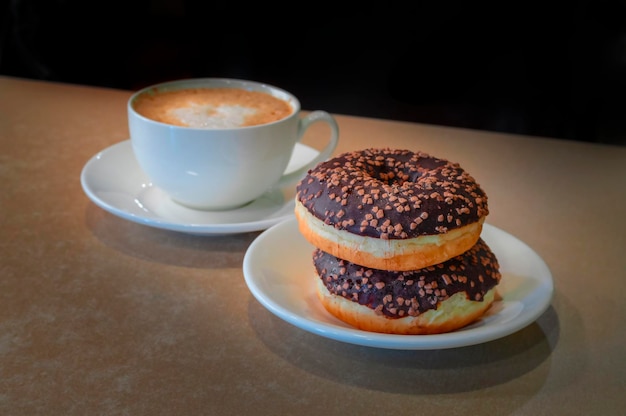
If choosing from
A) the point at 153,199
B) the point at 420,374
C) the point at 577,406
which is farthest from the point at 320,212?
the point at 153,199

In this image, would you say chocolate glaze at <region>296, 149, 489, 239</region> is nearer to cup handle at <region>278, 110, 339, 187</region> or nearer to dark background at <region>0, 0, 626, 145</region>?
cup handle at <region>278, 110, 339, 187</region>

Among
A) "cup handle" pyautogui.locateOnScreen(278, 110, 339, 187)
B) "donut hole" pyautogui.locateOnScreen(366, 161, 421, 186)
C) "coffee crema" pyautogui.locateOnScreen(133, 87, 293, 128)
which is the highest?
"donut hole" pyautogui.locateOnScreen(366, 161, 421, 186)

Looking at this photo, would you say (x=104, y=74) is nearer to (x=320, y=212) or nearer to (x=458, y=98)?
(x=458, y=98)

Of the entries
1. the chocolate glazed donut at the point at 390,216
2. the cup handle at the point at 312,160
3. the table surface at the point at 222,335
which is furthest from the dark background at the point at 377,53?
the chocolate glazed donut at the point at 390,216

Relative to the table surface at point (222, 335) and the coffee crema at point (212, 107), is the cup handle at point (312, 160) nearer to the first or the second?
the coffee crema at point (212, 107)

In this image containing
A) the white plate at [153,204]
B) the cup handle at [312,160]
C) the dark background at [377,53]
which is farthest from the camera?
the dark background at [377,53]

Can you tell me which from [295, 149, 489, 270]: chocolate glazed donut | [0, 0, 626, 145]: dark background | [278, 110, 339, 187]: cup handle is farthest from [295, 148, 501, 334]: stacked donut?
[0, 0, 626, 145]: dark background

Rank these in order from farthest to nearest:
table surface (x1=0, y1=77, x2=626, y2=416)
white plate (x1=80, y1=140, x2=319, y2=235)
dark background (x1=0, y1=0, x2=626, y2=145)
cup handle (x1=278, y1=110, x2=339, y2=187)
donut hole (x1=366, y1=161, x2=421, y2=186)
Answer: dark background (x1=0, y1=0, x2=626, y2=145)
cup handle (x1=278, y1=110, x2=339, y2=187)
white plate (x1=80, y1=140, x2=319, y2=235)
donut hole (x1=366, y1=161, x2=421, y2=186)
table surface (x1=0, y1=77, x2=626, y2=416)
